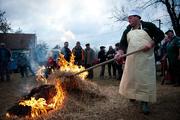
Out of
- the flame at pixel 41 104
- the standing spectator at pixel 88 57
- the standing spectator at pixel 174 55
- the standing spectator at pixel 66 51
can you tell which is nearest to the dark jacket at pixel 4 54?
the standing spectator at pixel 66 51

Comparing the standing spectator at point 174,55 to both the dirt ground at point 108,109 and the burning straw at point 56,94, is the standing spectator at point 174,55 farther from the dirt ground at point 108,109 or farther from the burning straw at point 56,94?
the burning straw at point 56,94

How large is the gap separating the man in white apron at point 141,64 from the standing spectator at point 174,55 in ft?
15.7

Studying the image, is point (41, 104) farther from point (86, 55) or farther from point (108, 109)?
point (86, 55)

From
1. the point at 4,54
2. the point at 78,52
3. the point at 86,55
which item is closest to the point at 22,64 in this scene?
the point at 4,54

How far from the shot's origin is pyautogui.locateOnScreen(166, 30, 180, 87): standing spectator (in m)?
11.4

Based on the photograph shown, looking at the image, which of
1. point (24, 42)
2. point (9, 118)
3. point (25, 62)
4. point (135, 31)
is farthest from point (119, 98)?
point (24, 42)

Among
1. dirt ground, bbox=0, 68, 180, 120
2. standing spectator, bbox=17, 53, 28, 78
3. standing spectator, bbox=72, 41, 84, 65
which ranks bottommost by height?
dirt ground, bbox=0, 68, 180, 120

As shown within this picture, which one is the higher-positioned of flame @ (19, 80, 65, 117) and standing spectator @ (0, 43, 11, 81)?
standing spectator @ (0, 43, 11, 81)

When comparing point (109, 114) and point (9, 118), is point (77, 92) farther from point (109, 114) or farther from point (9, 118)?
point (9, 118)

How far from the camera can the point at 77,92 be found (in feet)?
25.8

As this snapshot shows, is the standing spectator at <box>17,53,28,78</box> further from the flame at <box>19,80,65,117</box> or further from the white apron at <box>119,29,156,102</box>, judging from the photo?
the white apron at <box>119,29,156,102</box>

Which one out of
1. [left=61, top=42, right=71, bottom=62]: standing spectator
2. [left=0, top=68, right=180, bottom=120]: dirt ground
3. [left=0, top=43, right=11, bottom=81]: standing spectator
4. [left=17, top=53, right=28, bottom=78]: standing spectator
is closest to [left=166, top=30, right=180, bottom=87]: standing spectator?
[left=0, top=68, right=180, bottom=120]: dirt ground

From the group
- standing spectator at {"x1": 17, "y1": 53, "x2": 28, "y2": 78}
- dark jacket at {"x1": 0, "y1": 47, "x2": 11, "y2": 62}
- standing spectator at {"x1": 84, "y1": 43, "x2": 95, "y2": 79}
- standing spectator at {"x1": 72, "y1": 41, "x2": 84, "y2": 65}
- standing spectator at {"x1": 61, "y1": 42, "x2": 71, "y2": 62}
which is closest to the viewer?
standing spectator at {"x1": 61, "y1": 42, "x2": 71, "y2": 62}

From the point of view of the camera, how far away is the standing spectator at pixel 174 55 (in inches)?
449
